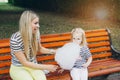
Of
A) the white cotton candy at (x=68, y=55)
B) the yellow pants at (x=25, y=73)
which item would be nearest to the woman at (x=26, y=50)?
the yellow pants at (x=25, y=73)

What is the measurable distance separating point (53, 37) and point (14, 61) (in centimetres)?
118

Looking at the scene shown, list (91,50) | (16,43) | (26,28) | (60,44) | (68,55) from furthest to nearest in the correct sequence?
(91,50) → (60,44) → (68,55) → (16,43) → (26,28)

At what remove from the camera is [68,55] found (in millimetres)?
4543

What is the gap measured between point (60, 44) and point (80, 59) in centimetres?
61

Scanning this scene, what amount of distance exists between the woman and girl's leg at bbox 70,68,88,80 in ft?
1.98

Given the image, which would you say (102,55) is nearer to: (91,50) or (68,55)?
(91,50)

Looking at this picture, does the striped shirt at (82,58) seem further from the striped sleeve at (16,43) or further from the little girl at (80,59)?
the striped sleeve at (16,43)

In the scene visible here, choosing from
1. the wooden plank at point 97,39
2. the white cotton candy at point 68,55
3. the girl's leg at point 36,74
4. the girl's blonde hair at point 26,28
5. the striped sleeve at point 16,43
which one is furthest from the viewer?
the wooden plank at point 97,39

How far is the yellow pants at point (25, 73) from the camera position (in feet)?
13.9

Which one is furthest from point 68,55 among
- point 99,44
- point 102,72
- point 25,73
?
point 99,44

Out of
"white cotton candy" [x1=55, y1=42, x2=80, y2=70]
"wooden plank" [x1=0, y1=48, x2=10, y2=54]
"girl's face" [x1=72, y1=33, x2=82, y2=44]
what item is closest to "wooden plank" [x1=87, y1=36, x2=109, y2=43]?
"girl's face" [x1=72, y1=33, x2=82, y2=44]

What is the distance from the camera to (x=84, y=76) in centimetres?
487

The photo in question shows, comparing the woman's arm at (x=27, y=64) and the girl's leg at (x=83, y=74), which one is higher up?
the woman's arm at (x=27, y=64)

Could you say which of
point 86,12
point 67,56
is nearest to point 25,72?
point 67,56
